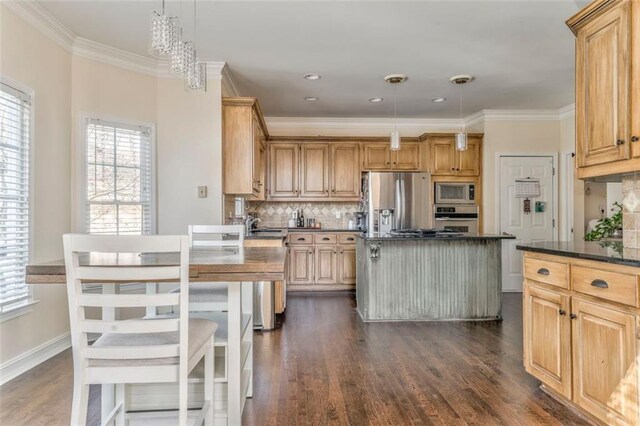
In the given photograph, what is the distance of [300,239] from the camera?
5.77 meters

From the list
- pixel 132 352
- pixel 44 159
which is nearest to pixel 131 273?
pixel 132 352

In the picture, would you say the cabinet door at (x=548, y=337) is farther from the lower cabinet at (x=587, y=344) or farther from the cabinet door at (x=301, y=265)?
the cabinet door at (x=301, y=265)

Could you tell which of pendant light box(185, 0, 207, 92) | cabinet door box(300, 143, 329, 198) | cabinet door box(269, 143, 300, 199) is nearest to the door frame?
cabinet door box(300, 143, 329, 198)

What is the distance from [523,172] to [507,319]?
2570 mm

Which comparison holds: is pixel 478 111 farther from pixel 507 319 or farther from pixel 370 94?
pixel 507 319

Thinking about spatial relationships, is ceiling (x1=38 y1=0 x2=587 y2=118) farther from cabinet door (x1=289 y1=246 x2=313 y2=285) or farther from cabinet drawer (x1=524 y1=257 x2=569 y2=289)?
cabinet door (x1=289 y1=246 x2=313 y2=285)

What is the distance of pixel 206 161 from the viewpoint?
4.03 metres

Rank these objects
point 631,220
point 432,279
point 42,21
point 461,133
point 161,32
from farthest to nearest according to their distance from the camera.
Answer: point 461,133, point 432,279, point 42,21, point 631,220, point 161,32

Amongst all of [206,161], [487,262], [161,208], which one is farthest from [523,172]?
[161,208]

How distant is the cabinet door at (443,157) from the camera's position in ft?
19.4

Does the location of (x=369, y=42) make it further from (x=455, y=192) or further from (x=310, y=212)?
(x=310, y=212)

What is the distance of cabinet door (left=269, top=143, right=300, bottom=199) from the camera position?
19.8 feet

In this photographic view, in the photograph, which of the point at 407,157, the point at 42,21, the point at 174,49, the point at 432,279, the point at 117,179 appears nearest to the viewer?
the point at 174,49

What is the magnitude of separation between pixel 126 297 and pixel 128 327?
12cm
